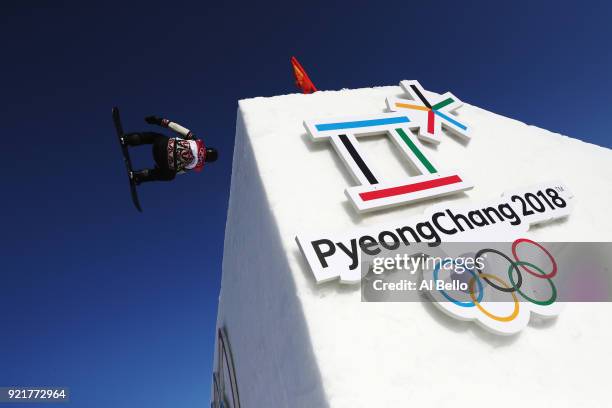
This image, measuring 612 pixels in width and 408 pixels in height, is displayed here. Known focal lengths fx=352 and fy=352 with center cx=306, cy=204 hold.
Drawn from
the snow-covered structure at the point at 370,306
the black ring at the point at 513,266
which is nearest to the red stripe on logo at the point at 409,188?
the snow-covered structure at the point at 370,306

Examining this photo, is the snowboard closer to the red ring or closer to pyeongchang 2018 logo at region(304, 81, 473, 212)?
pyeongchang 2018 logo at region(304, 81, 473, 212)

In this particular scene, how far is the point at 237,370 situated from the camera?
13.3 feet

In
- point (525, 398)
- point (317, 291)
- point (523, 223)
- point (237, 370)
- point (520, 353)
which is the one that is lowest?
point (525, 398)

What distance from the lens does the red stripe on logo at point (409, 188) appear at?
2.54 m

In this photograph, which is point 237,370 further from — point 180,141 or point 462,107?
point 462,107

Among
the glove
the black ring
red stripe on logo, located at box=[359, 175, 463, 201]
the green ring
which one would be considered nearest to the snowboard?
the glove

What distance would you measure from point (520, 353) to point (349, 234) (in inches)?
45.2

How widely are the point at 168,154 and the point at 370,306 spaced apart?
11.1 ft

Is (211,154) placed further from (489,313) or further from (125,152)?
(489,313)

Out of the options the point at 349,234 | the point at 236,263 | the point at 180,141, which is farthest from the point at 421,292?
the point at 180,141

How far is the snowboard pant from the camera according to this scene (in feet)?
14.3

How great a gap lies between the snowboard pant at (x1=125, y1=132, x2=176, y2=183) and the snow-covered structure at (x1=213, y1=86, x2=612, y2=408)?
938 mm

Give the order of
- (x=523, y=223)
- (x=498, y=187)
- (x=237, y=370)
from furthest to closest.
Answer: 1. (x=237, y=370)
2. (x=498, y=187)
3. (x=523, y=223)

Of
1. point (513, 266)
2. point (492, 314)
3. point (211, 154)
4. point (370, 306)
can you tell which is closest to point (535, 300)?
point (513, 266)
